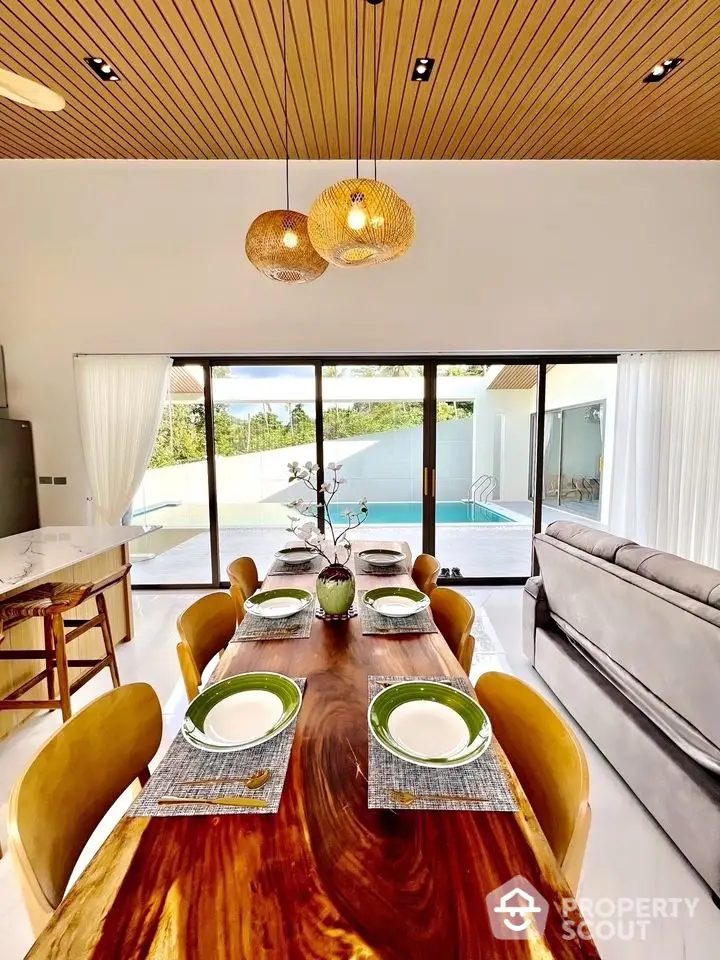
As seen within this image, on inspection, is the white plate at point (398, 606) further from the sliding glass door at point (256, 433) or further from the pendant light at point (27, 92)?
the sliding glass door at point (256, 433)

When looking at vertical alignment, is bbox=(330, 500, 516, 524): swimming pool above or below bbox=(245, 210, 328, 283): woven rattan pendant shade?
below

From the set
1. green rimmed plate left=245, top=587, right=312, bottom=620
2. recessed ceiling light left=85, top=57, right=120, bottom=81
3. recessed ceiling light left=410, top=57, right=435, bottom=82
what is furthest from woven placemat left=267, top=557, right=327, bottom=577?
recessed ceiling light left=85, top=57, right=120, bottom=81

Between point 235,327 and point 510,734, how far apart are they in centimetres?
357

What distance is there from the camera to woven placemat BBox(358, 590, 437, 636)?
1.52 meters

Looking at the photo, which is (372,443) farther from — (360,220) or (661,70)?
(661,70)

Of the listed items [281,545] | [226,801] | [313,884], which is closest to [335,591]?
[226,801]

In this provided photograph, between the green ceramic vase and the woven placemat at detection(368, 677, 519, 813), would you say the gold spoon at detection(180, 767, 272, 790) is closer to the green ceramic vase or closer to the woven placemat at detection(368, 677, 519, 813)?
the woven placemat at detection(368, 677, 519, 813)

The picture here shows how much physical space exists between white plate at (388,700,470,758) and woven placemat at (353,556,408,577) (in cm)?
113

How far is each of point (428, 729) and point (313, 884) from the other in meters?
0.41

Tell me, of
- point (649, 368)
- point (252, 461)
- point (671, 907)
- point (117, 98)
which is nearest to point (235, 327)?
point (252, 461)

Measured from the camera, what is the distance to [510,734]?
1.07 metres

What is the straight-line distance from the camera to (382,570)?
2229 millimetres

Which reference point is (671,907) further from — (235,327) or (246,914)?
(235,327)

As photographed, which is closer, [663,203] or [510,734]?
[510,734]
